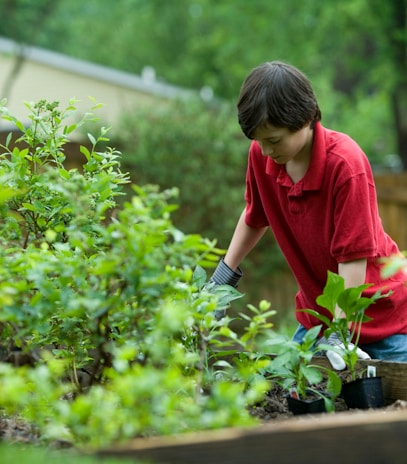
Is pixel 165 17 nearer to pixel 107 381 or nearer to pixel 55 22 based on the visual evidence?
pixel 55 22

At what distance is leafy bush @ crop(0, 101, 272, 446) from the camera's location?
79.6 inches

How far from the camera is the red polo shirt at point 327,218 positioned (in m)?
3.13

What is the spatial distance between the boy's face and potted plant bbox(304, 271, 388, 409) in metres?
0.56

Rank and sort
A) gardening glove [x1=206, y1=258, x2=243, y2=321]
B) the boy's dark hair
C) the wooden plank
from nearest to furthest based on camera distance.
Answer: the wooden plank, the boy's dark hair, gardening glove [x1=206, y1=258, x2=243, y2=321]

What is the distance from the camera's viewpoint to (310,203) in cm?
335

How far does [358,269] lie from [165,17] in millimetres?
25566

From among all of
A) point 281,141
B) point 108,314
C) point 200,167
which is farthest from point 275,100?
point 200,167

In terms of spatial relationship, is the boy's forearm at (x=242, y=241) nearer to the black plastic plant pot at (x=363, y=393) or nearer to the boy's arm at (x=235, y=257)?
the boy's arm at (x=235, y=257)

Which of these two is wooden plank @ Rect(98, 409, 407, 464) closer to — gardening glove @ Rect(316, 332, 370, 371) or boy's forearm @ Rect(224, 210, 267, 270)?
gardening glove @ Rect(316, 332, 370, 371)

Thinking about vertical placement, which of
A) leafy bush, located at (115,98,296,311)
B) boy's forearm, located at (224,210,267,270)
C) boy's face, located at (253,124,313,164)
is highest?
leafy bush, located at (115,98,296,311)

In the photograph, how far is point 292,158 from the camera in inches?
130

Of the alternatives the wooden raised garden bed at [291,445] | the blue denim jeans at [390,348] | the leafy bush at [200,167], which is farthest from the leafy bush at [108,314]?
the leafy bush at [200,167]

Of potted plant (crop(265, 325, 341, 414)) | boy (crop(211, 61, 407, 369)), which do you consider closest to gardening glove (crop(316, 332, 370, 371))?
boy (crop(211, 61, 407, 369))

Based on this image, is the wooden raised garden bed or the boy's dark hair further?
the boy's dark hair
